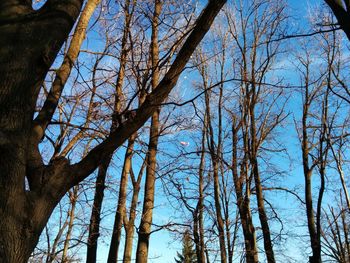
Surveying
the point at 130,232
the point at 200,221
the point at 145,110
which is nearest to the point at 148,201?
the point at 130,232

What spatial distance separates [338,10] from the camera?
374cm

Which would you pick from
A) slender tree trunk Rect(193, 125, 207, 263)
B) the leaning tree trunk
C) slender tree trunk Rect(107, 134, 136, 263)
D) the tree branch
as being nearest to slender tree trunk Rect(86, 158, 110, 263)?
slender tree trunk Rect(107, 134, 136, 263)

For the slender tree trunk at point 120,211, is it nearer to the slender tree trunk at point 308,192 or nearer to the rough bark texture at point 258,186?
the rough bark texture at point 258,186

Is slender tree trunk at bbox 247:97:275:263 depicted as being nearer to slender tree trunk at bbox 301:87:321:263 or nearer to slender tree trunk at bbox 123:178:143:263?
slender tree trunk at bbox 301:87:321:263

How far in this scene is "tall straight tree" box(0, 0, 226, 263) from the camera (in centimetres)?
197

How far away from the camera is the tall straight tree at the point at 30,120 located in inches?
77.5

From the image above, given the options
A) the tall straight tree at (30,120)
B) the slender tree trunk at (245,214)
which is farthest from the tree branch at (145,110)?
the slender tree trunk at (245,214)

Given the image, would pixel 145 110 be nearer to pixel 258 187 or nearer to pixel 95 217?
pixel 95 217

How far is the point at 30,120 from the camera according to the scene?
7.26 feet

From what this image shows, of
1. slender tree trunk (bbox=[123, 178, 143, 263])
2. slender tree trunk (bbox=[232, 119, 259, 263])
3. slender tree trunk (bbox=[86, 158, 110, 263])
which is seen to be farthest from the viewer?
slender tree trunk (bbox=[232, 119, 259, 263])

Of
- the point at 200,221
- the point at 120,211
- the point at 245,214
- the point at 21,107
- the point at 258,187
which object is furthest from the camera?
the point at 200,221

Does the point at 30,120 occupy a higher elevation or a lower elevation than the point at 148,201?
lower

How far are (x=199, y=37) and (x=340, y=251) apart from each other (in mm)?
20585

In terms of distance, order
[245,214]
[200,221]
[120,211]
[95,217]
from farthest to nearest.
→ [200,221] → [245,214] → [120,211] → [95,217]
